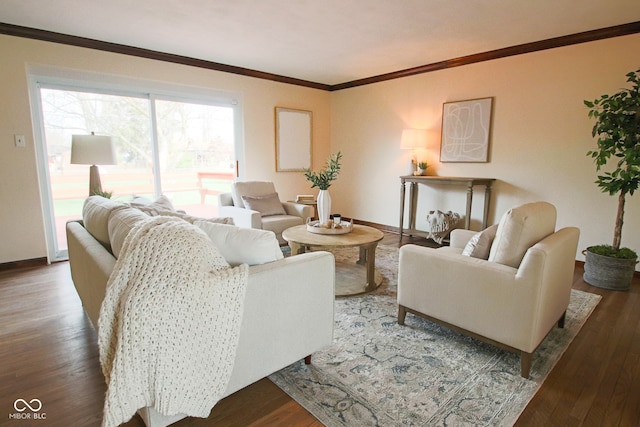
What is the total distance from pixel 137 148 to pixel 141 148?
0.05m

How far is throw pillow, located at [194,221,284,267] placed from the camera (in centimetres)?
160

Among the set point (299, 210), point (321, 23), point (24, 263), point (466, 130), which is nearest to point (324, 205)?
point (299, 210)

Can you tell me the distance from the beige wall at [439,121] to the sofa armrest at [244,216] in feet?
4.01

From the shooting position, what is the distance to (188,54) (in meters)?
4.42

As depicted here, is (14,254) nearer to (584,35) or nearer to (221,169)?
(221,169)

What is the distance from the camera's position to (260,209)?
431cm

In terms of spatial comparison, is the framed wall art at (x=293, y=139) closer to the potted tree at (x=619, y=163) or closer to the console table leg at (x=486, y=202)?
the console table leg at (x=486, y=202)

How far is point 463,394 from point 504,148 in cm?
344

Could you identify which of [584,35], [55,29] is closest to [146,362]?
[55,29]

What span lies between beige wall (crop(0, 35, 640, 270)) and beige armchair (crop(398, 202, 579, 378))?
78.9 inches

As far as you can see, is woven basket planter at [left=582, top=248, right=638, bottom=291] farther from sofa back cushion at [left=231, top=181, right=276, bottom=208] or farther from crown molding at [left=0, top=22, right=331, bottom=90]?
crown molding at [left=0, top=22, right=331, bottom=90]

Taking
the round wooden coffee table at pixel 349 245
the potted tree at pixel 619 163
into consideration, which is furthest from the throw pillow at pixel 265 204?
the potted tree at pixel 619 163

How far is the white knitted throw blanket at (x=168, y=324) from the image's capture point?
1.25 metres

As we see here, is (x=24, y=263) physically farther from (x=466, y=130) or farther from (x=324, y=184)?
(x=466, y=130)
